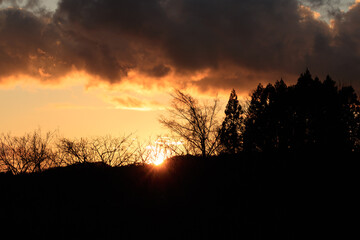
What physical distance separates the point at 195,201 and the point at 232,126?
94.7ft

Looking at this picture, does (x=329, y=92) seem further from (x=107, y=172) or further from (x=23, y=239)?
(x=23, y=239)

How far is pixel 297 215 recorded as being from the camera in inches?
448

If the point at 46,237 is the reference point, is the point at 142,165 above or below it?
above

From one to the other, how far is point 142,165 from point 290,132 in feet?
80.5

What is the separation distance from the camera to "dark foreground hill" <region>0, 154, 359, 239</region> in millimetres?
11273

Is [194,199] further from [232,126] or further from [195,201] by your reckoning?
[232,126]

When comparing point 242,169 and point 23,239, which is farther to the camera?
point 242,169

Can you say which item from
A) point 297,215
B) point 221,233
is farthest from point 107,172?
point 297,215

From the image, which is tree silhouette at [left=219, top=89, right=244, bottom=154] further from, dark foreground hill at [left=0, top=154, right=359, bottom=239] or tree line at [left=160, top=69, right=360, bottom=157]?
dark foreground hill at [left=0, top=154, right=359, bottom=239]

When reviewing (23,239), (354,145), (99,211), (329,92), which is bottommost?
(23,239)

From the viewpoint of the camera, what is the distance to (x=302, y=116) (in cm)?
3762

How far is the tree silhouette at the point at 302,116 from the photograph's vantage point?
3509 centimetres

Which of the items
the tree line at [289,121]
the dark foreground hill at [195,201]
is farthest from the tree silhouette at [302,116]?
the dark foreground hill at [195,201]

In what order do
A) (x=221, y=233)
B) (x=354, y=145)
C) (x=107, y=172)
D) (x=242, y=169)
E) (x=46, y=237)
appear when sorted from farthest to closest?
1. (x=354, y=145)
2. (x=107, y=172)
3. (x=242, y=169)
4. (x=46, y=237)
5. (x=221, y=233)
